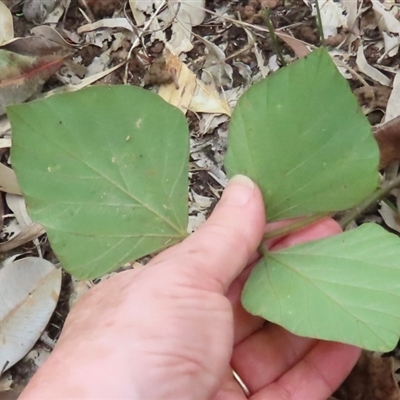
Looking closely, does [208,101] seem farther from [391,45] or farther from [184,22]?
[391,45]

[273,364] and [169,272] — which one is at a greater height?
[169,272]

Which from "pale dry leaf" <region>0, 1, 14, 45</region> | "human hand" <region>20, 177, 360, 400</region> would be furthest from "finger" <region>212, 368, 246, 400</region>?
"pale dry leaf" <region>0, 1, 14, 45</region>

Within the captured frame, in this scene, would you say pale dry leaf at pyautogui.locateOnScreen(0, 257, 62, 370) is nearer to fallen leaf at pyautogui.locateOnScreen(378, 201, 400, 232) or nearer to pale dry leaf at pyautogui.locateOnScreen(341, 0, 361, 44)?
fallen leaf at pyautogui.locateOnScreen(378, 201, 400, 232)

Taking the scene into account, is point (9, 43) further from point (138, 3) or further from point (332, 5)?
point (332, 5)

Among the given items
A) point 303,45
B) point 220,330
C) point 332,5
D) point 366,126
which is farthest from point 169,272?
point 332,5

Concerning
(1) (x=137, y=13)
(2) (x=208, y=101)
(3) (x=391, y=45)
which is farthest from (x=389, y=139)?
(1) (x=137, y=13)
